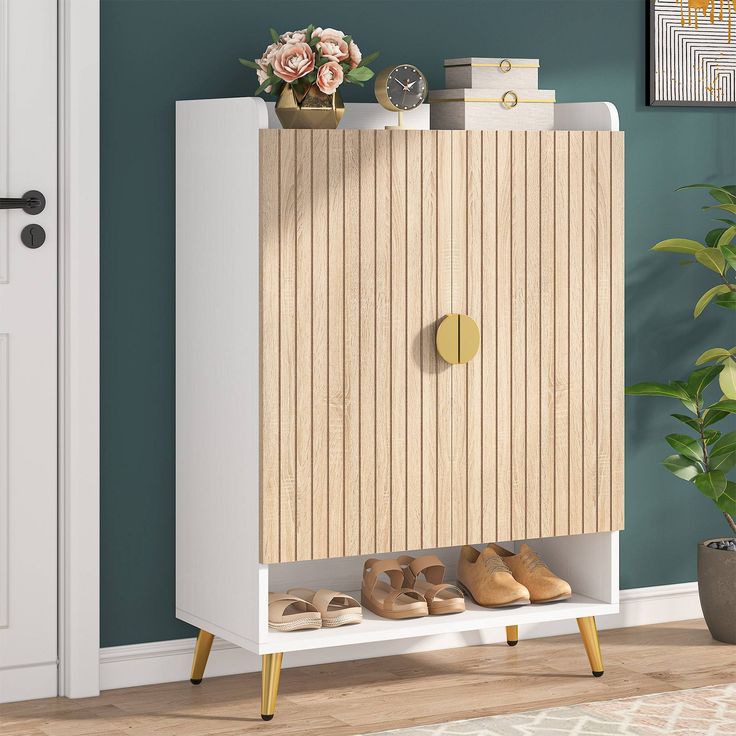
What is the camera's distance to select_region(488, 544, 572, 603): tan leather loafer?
3133mm

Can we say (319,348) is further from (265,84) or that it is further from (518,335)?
(265,84)

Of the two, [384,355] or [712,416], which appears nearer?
[384,355]

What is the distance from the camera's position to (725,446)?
11.4 ft

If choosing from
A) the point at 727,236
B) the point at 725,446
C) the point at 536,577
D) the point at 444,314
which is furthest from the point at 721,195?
the point at 536,577

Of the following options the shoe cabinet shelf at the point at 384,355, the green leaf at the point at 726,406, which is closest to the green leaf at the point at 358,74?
the shoe cabinet shelf at the point at 384,355

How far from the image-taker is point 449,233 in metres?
2.91

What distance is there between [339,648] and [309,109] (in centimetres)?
133

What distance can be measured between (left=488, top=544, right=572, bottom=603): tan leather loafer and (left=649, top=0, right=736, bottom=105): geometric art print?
1.30 meters

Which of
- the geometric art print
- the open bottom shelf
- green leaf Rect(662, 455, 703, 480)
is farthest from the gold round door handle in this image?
the geometric art print

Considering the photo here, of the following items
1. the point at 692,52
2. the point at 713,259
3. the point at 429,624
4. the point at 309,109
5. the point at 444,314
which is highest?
the point at 692,52

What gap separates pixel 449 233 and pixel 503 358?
308 mm

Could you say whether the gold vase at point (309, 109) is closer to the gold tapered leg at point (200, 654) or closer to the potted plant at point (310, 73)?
the potted plant at point (310, 73)

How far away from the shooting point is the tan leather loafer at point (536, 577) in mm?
3133

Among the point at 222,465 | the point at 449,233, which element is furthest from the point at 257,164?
the point at 222,465
